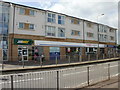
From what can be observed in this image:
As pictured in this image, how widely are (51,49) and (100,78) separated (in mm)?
19401

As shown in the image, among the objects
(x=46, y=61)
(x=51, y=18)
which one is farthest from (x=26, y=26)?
(x=46, y=61)

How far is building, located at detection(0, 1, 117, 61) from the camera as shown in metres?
22.8

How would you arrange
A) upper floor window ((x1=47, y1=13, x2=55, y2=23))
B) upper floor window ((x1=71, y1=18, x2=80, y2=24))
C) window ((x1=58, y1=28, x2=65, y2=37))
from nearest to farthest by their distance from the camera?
1. upper floor window ((x1=47, y1=13, x2=55, y2=23))
2. window ((x1=58, y1=28, x2=65, y2=37))
3. upper floor window ((x1=71, y1=18, x2=80, y2=24))

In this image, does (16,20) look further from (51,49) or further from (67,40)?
(67,40)

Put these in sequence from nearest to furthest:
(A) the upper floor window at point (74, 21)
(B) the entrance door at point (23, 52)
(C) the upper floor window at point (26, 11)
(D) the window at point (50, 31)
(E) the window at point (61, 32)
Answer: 1. (B) the entrance door at point (23, 52)
2. (C) the upper floor window at point (26, 11)
3. (D) the window at point (50, 31)
4. (E) the window at point (61, 32)
5. (A) the upper floor window at point (74, 21)

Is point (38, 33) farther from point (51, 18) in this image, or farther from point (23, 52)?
point (23, 52)

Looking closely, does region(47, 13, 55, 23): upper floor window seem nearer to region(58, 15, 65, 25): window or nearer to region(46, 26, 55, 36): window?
region(46, 26, 55, 36): window

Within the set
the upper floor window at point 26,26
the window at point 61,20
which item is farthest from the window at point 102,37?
the upper floor window at point 26,26

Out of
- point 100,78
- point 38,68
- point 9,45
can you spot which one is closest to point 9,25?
point 9,45

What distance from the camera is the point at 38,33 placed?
25828mm

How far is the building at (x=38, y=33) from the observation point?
74.6ft

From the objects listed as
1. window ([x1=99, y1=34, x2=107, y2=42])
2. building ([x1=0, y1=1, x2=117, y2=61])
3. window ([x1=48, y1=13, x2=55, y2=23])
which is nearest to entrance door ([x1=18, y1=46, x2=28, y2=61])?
building ([x1=0, y1=1, x2=117, y2=61])

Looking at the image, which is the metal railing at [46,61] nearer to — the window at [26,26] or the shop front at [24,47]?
the shop front at [24,47]

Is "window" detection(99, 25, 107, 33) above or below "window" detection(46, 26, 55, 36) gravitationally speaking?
above
